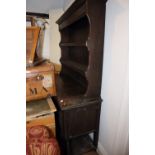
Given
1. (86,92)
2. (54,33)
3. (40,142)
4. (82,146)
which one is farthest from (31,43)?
(82,146)

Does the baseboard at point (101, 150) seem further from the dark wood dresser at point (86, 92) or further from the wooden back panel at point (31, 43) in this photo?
the wooden back panel at point (31, 43)

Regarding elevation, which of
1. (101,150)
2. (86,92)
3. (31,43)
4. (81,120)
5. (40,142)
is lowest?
(101,150)

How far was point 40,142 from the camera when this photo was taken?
3.67ft

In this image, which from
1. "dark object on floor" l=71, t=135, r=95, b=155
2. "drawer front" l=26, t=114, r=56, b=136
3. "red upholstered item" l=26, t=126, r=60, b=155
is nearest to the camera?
"red upholstered item" l=26, t=126, r=60, b=155

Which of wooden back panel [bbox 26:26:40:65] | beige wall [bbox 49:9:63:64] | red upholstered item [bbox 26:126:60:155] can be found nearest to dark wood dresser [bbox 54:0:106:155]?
red upholstered item [bbox 26:126:60:155]

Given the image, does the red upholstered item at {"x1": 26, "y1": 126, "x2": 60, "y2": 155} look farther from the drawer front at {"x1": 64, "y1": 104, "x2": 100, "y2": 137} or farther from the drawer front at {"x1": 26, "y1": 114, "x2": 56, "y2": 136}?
the drawer front at {"x1": 64, "y1": 104, "x2": 100, "y2": 137}

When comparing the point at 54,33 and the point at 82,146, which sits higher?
the point at 54,33

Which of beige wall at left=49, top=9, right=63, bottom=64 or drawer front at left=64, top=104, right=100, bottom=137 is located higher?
beige wall at left=49, top=9, right=63, bottom=64

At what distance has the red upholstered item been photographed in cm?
108

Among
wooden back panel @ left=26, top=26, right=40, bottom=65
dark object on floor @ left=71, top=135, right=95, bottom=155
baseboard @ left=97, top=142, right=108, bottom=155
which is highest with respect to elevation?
wooden back panel @ left=26, top=26, right=40, bottom=65

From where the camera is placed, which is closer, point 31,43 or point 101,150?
point 31,43

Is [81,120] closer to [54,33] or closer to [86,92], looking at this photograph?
[86,92]

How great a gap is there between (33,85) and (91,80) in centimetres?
53

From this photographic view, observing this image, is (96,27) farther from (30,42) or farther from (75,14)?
(30,42)
